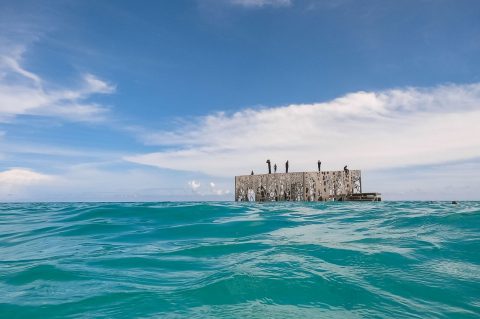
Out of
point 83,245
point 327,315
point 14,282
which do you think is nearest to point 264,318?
point 327,315

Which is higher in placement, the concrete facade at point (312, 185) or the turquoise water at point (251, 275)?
the concrete facade at point (312, 185)

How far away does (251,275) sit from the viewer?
5902 millimetres

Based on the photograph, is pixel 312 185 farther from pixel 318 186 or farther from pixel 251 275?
pixel 251 275

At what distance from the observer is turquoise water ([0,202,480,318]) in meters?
4.70

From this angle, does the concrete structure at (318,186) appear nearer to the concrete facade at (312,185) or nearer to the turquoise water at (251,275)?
the concrete facade at (312,185)

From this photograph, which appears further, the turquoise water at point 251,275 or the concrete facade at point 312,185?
the concrete facade at point 312,185

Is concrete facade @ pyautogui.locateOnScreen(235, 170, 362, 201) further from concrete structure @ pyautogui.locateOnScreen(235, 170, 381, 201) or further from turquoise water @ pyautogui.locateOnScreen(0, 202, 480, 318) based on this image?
turquoise water @ pyautogui.locateOnScreen(0, 202, 480, 318)

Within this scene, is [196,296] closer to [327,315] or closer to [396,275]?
[327,315]

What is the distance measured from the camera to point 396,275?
238 inches

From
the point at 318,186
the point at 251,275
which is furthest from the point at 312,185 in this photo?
the point at 251,275

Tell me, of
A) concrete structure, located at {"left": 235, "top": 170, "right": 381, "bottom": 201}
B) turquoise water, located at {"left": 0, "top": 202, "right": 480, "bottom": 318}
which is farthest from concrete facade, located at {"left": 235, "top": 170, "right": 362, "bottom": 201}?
turquoise water, located at {"left": 0, "top": 202, "right": 480, "bottom": 318}

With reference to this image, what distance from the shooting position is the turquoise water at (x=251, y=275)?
15.4 feet

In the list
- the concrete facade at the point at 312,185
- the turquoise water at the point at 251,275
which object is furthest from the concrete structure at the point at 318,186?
the turquoise water at the point at 251,275

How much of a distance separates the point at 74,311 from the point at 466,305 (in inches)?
210
